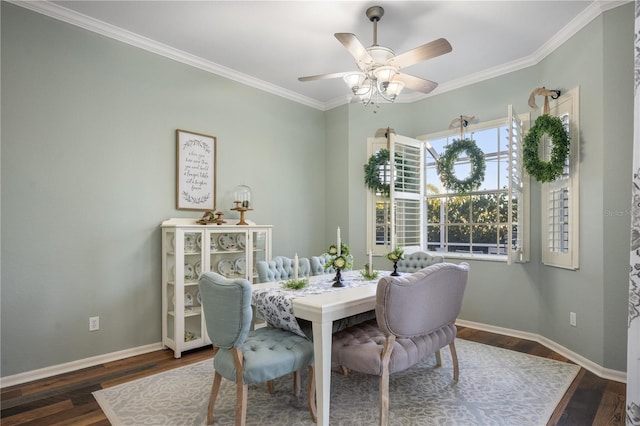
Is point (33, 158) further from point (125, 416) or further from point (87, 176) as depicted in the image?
point (125, 416)

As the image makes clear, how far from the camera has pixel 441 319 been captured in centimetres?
249

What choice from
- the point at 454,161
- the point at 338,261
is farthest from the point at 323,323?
the point at 454,161

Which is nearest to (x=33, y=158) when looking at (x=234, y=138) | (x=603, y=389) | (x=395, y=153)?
(x=234, y=138)

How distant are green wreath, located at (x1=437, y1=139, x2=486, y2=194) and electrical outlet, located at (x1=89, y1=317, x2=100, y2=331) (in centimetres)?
412

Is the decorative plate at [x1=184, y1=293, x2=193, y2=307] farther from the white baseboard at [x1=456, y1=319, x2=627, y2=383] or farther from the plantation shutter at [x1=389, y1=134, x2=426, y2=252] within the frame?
the white baseboard at [x1=456, y1=319, x2=627, y2=383]

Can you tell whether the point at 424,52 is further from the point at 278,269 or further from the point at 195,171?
the point at 195,171

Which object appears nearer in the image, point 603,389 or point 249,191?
point 603,389

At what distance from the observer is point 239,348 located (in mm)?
2029

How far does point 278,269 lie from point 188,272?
1.02 meters

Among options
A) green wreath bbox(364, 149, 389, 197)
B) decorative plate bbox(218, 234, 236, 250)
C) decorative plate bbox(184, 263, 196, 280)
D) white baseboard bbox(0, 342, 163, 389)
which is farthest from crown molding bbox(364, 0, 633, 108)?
white baseboard bbox(0, 342, 163, 389)

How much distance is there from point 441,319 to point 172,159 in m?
3.02

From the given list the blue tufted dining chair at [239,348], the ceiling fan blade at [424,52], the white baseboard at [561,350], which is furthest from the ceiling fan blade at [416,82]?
the white baseboard at [561,350]

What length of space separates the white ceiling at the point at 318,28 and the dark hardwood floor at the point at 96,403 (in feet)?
9.96

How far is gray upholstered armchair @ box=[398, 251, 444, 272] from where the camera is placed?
350cm
